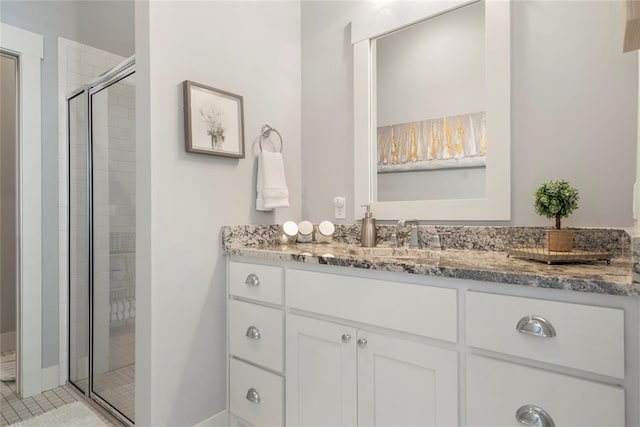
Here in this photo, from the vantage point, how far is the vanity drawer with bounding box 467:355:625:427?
837mm

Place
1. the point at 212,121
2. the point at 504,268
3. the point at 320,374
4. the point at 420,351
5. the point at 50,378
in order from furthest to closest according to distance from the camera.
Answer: the point at 50,378, the point at 212,121, the point at 320,374, the point at 420,351, the point at 504,268

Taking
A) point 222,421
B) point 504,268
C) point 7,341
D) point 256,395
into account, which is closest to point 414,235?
point 504,268

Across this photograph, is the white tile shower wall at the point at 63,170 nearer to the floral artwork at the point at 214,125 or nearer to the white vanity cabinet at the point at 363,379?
the floral artwork at the point at 214,125

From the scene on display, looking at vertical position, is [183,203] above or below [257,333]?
above

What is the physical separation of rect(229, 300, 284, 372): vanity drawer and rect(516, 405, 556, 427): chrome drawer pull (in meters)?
0.87

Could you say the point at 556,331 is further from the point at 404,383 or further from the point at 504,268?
the point at 404,383

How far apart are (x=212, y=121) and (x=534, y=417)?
1583 mm

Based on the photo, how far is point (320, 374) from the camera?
137cm

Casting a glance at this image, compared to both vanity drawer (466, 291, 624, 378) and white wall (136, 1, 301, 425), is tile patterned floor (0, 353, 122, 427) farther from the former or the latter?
vanity drawer (466, 291, 624, 378)

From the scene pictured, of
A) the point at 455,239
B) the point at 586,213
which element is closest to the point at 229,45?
the point at 455,239

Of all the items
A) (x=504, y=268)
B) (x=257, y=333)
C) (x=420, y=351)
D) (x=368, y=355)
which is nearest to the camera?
(x=504, y=268)

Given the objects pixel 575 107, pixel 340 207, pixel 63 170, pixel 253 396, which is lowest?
pixel 253 396

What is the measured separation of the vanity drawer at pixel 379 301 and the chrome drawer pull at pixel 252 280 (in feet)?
0.59

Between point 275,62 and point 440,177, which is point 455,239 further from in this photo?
point 275,62
